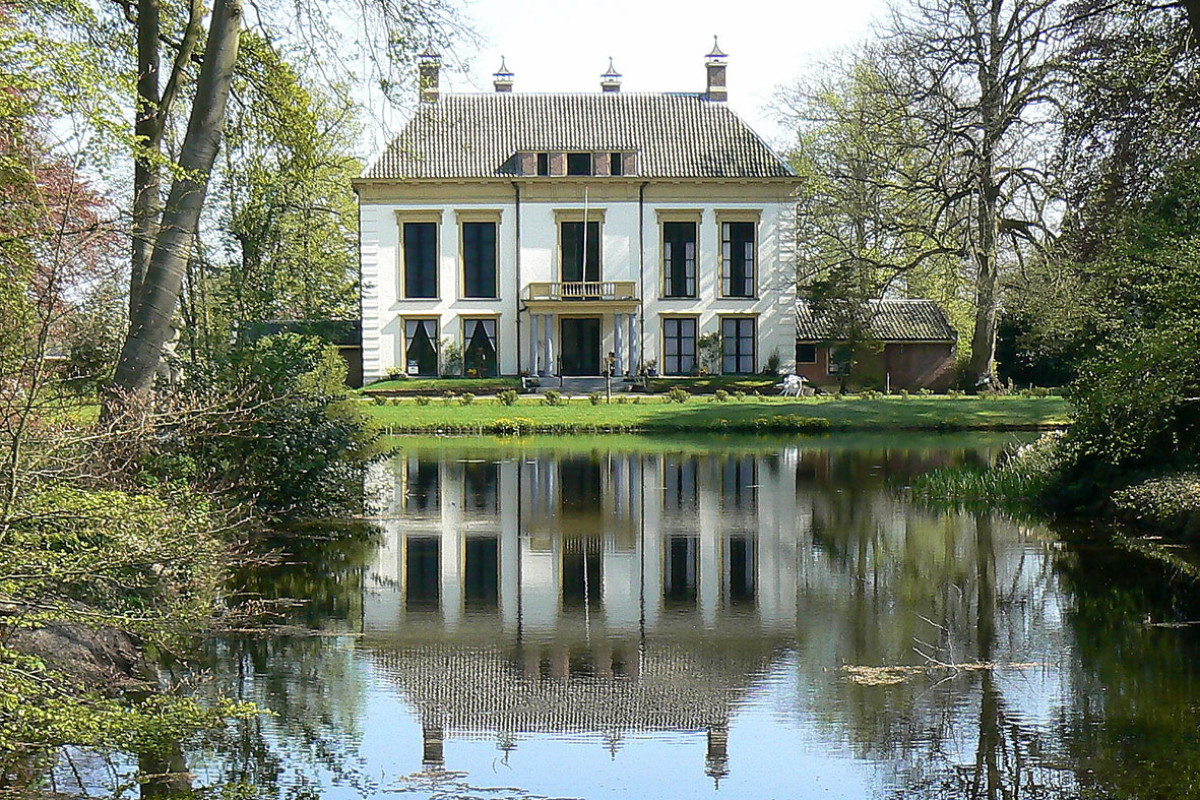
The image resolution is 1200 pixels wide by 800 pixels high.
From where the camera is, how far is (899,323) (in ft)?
170

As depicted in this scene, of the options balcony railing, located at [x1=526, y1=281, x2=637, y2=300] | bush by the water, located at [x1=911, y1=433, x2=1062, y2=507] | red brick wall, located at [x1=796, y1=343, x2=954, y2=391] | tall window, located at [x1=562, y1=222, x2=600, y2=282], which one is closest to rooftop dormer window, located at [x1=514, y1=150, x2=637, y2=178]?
tall window, located at [x1=562, y1=222, x2=600, y2=282]

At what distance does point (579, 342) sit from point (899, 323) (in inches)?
466

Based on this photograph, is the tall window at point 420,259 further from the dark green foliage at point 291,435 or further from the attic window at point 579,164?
the dark green foliage at point 291,435

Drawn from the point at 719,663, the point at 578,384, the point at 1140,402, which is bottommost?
the point at 719,663

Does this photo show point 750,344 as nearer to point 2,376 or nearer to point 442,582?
point 442,582

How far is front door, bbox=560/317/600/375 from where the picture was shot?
167 feet

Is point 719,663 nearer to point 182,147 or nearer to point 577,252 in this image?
point 182,147

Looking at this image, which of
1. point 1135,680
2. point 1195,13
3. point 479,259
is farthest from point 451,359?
point 1135,680

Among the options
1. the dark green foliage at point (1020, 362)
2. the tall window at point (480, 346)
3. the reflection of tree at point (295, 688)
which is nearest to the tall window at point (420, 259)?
the tall window at point (480, 346)

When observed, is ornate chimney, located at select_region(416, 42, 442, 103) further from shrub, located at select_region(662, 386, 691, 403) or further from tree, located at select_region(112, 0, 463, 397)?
shrub, located at select_region(662, 386, 691, 403)

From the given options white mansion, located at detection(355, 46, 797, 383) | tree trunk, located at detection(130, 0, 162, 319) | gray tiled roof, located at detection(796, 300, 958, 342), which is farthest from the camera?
gray tiled roof, located at detection(796, 300, 958, 342)

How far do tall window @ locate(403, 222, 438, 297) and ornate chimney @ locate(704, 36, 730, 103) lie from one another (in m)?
11.8

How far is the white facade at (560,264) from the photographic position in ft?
165

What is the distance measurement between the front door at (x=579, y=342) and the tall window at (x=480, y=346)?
101 inches
